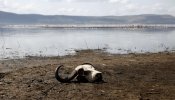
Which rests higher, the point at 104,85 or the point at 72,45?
the point at 104,85

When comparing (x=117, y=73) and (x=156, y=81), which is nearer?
(x=156, y=81)

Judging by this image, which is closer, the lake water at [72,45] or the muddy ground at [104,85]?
the muddy ground at [104,85]

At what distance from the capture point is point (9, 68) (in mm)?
26047

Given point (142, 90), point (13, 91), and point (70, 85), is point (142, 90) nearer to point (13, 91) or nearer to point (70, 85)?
point (70, 85)

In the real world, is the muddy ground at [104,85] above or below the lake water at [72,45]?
above

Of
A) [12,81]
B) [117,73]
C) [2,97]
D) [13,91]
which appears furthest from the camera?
[117,73]

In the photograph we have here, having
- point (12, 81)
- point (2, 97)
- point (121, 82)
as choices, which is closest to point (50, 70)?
point (12, 81)

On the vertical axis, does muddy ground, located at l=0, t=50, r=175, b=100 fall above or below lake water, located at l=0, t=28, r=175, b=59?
above

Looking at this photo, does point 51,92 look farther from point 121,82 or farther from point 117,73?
point 117,73

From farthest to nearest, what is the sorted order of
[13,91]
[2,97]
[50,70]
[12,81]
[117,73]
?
1. [50,70]
2. [117,73]
3. [12,81]
4. [13,91]
5. [2,97]

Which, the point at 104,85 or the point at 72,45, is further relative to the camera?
the point at 72,45

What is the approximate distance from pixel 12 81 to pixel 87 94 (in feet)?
15.7

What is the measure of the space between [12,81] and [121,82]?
5.27 meters

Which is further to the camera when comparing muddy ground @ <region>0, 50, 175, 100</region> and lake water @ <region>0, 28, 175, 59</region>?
lake water @ <region>0, 28, 175, 59</region>
